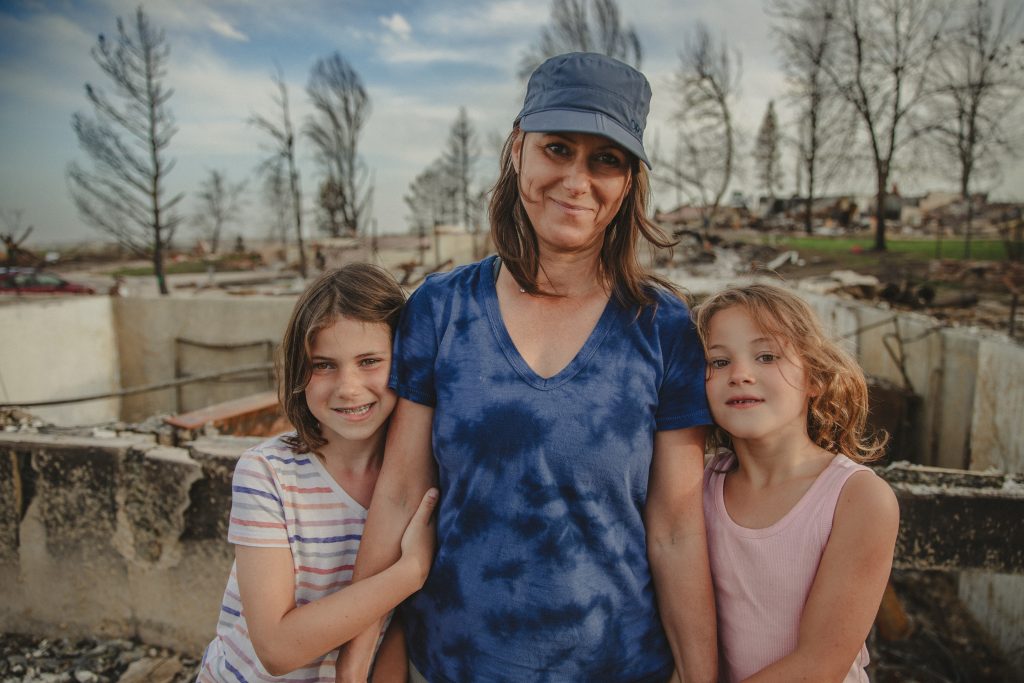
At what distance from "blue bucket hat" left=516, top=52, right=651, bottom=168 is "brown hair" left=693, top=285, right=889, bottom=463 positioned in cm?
46

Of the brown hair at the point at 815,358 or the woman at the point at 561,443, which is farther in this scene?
the brown hair at the point at 815,358

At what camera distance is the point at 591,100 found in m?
1.33

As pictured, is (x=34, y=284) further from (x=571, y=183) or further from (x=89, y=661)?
A: (x=571, y=183)

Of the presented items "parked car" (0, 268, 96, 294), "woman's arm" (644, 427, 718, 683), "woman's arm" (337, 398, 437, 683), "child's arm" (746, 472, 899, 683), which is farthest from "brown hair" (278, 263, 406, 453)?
"parked car" (0, 268, 96, 294)

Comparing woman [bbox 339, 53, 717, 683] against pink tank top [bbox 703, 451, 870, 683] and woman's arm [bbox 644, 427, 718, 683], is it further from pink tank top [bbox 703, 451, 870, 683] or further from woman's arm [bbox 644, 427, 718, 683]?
pink tank top [bbox 703, 451, 870, 683]

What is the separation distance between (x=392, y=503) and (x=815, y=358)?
1148 millimetres

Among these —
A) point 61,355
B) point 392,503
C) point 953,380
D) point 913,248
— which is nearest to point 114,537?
point 392,503

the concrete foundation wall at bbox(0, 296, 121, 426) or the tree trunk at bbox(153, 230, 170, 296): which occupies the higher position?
the tree trunk at bbox(153, 230, 170, 296)

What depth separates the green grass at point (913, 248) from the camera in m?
15.4

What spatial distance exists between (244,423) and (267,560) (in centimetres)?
399

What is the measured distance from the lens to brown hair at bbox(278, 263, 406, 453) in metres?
1.58

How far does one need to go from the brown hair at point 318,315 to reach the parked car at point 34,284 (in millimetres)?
18556

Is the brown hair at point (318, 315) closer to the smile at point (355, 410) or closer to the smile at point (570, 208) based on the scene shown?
the smile at point (355, 410)

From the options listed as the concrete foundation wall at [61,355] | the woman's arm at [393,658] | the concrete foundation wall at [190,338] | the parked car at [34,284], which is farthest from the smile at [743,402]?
the parked car at [34,284]
